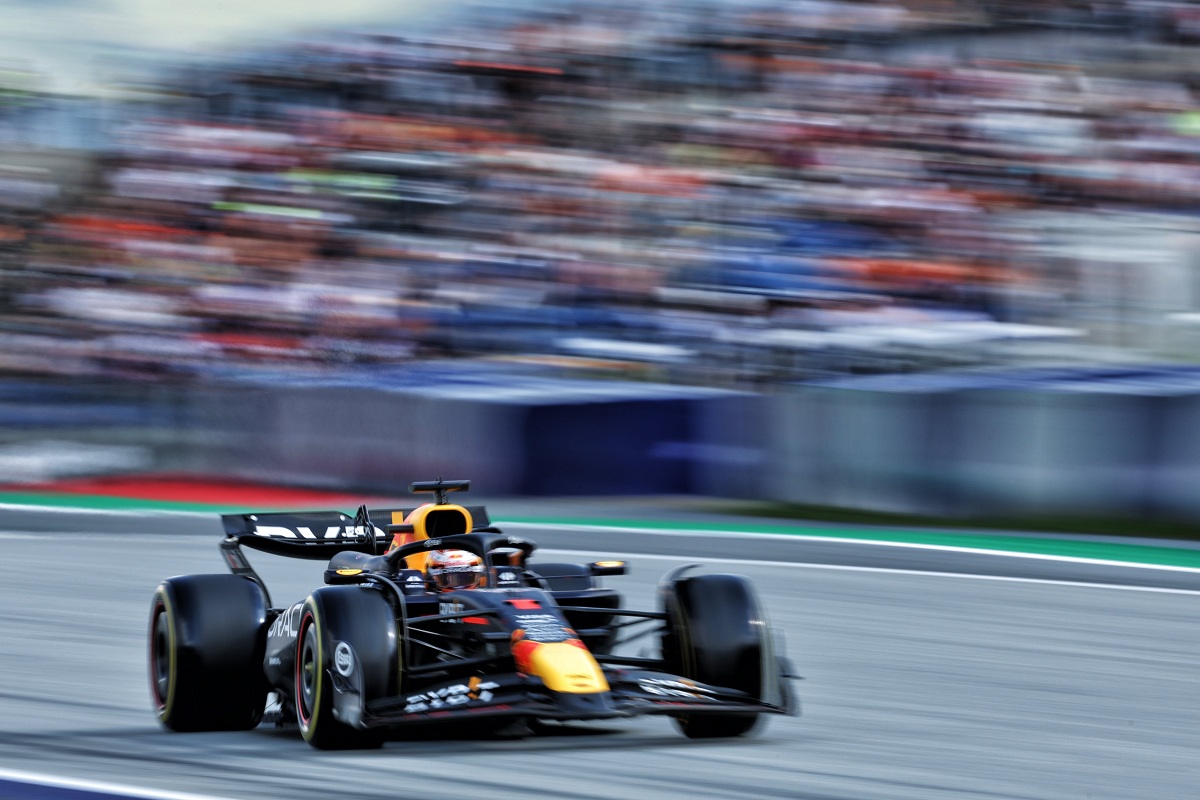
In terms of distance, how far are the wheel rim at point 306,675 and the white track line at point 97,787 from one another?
0.66 metres

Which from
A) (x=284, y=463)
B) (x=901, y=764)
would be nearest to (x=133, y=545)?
(x=284, y=463)

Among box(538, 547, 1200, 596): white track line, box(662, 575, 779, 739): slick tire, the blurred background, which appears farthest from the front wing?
the blurred background

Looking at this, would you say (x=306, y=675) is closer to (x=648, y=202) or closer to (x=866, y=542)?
(x=866, y=542)

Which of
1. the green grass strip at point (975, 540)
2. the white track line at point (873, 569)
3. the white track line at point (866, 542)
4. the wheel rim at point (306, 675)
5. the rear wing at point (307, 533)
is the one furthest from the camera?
the green grass strip at point (975, 540)

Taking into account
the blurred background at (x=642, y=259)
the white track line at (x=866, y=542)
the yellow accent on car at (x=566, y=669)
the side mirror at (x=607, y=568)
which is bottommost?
the white track line at (x=866, y=542)

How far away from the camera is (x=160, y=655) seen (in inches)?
210

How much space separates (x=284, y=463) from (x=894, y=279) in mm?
4400

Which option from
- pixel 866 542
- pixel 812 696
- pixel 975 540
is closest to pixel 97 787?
pixel 812 696

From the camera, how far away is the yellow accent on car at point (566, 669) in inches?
172

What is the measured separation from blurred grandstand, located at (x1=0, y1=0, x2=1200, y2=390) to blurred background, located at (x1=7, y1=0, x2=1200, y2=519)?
30 millimetres

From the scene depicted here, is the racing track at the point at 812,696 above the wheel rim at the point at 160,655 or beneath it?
beneath

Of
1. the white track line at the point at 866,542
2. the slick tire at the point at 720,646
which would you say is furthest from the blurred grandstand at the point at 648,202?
the slick tire at the point at 720,646

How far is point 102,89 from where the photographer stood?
1727 centimetres

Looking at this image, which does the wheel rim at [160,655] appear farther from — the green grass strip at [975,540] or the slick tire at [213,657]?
the green grass strip at [975,540]
